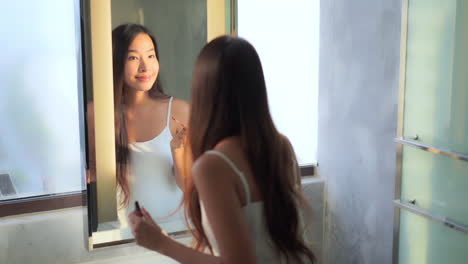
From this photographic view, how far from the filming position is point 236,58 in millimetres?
1197

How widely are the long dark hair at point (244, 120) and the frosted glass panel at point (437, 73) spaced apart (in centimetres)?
90

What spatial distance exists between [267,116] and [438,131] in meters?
1.00

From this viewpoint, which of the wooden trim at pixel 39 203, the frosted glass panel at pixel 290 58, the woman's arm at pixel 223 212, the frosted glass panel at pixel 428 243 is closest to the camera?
the woman's arm at pixel 223 212

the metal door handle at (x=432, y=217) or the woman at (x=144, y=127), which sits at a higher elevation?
the woman at (x=144, y=127)

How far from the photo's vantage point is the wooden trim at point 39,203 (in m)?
2.04

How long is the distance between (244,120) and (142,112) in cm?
85

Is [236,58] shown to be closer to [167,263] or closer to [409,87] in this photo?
[409,87]

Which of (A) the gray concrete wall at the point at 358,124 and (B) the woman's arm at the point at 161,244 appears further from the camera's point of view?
(A) the gray concrete wall at the point at 358,124

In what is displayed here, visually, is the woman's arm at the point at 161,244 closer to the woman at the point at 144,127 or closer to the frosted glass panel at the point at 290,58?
the woman at the point at 144,127

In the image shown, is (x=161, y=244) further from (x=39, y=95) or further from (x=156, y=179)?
(x=39, y=95)

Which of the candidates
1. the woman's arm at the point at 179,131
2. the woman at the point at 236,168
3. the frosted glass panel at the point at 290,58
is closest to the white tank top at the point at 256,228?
the woman at the point at 236,168

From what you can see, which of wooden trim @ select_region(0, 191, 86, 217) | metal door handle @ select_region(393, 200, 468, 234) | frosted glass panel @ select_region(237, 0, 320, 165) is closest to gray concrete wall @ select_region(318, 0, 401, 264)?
frosted glass panel @ select_region(237, 0, 320, 165)

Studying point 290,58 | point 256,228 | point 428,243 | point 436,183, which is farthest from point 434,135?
point 256,228

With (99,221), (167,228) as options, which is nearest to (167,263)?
(167,228)
